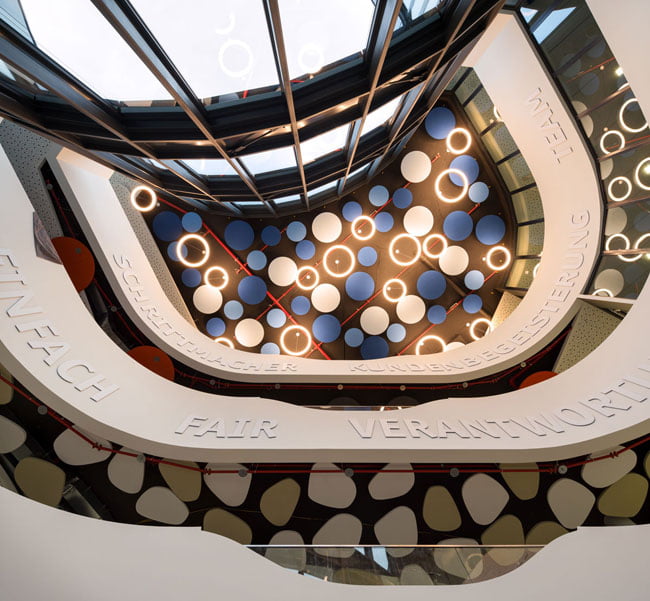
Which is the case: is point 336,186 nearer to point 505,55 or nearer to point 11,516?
point 505,55

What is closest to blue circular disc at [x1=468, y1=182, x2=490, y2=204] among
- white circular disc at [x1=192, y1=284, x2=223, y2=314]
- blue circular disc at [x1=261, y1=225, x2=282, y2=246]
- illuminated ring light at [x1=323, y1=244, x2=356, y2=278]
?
illuminated ring light at [x1=323, y1=244, x2=356, y2=278]

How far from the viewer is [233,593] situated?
2371 millimetres

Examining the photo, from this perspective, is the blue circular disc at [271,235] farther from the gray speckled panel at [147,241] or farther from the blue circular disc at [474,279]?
the blue circular disc at [474,279]

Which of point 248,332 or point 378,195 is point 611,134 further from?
point 248,332

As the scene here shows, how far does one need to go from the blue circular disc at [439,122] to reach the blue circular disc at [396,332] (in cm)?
530

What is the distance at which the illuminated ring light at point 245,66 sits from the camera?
8.16 ft

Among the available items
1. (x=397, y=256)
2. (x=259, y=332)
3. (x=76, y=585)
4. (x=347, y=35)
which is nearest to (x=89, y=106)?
(x=347, y=35)

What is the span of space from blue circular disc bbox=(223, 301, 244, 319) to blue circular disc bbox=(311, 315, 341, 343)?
7.03ft

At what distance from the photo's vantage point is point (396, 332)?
10086 mm

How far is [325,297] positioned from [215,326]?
10.7ft

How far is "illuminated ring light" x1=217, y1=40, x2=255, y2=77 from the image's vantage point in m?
2.49

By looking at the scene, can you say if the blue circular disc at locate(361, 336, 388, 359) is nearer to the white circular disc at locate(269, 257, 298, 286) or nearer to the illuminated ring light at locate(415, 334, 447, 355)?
the illuminated ring light at locate(415, 334, 447, 355)

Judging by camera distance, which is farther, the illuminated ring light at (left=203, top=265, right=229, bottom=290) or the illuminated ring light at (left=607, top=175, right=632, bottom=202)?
the illuminated ring light at (left=203, top=265, right=229, bottom=290)

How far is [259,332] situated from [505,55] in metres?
8.56
